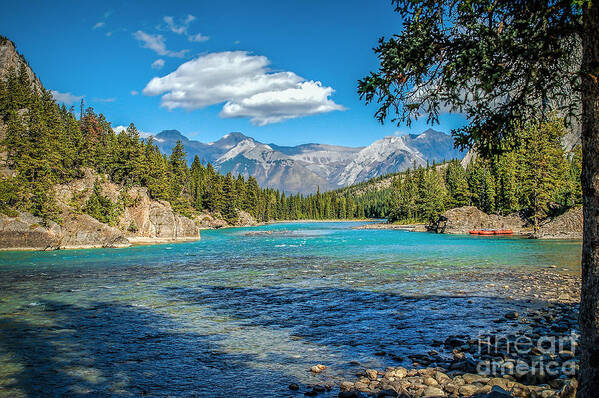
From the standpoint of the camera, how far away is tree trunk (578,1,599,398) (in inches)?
221

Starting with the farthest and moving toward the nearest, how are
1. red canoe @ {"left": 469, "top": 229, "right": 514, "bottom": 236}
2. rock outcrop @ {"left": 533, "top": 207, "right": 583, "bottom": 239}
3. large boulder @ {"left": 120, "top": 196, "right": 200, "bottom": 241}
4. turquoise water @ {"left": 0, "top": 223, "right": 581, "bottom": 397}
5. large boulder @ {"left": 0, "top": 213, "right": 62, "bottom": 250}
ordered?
red canoe @ {"left": 469, "top": 229, "right": 514, "bottom": 236}
large boulder @ {"left": 120, "top": 196, "right": 200, "bottom": 241}
rock outcrop @ {"left": 533, "top": 207, "right": 583, "bottom": 239}
large boulder @ {"left": 0, "top": 213, "right": 62, "bottom": 250}
turquoise water @ {"left": 0, "top": 223, "right": 581, "bottom": 397}

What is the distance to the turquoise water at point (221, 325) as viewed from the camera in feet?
34.7

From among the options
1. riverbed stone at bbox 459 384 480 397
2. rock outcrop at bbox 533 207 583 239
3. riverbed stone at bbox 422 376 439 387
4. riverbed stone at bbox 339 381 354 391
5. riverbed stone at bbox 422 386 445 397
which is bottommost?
riverbed stone at bbox 339 381 354 391

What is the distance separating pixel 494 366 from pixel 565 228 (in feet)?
230

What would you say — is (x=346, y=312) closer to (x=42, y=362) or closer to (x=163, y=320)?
(x=163, y=320)

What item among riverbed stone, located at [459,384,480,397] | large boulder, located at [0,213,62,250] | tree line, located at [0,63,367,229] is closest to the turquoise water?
riverbed stone, located at [459,384,480,397]

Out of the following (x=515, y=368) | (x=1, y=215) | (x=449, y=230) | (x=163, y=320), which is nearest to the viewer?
(x=515, y=368)

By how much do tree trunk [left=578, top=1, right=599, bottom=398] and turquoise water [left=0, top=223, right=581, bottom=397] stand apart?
6074 mm

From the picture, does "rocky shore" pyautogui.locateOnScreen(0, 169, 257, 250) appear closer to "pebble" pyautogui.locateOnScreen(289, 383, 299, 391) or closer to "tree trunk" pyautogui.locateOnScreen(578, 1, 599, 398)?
"pebble" pyautogui.locateOnScreen(289, 383, 299, 391)

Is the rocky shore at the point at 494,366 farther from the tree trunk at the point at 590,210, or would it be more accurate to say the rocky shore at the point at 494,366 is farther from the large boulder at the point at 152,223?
the large boulder at the point at 152,223

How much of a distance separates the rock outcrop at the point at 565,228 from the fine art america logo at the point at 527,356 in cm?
6443

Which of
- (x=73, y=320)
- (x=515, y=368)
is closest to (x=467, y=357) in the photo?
(x=515, y=368)

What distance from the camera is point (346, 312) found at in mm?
17734

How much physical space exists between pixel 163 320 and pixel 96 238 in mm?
55954
